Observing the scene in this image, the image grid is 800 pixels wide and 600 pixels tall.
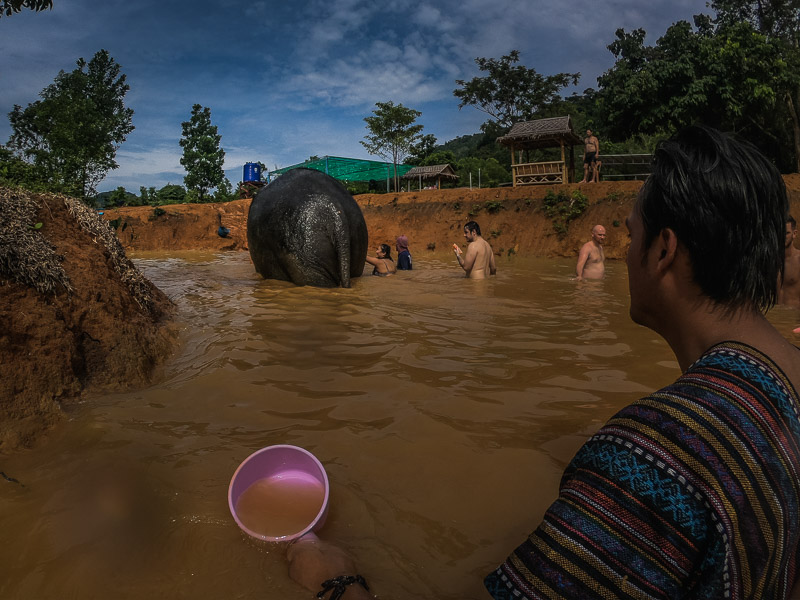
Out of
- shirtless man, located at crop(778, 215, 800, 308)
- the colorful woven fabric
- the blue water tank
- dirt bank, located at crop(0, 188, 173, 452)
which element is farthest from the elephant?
the blue water tank

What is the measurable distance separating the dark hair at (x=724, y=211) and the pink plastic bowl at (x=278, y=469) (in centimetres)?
130

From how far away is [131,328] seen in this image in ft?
10.9

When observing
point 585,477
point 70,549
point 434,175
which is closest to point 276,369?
point 70,549

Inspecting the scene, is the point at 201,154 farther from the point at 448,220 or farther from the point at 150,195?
the point at 448,220

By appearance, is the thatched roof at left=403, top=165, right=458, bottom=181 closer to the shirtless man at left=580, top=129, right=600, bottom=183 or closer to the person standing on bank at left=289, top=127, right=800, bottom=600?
the shirtless man at left=580, top=129, right=600, bottom=183

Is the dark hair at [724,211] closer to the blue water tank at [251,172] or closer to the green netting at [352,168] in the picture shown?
the blue water tank at [251,172]

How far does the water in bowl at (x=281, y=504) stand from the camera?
5.48 ft

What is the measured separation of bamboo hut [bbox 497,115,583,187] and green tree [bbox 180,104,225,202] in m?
21.1

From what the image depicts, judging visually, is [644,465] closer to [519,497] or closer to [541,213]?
[519,497]

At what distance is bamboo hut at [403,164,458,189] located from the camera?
91.0 ft

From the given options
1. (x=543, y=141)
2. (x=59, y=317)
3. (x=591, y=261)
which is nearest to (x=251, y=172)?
(x=543, y=141)

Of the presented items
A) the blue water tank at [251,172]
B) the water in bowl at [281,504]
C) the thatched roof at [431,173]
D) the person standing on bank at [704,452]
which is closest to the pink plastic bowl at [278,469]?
the water in bowl at [281,504]

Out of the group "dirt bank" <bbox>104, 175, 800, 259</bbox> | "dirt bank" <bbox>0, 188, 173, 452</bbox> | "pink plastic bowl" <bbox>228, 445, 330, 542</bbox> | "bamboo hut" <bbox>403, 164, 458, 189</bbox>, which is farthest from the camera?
"bamboo hut" <bbox>403, 164, 458, 189</bbox>

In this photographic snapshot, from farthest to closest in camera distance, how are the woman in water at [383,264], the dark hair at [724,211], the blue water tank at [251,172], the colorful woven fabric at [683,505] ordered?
1. the blue water tank at [251,172]
2. the woman in water at [383,264]
3. the dark hair at [724,211]
4. the colorful woven fabric at [683,505]
